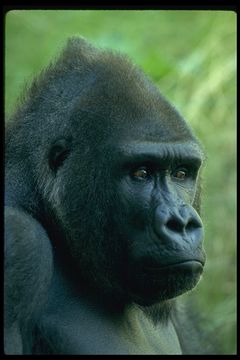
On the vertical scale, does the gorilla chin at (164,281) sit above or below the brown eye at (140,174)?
below

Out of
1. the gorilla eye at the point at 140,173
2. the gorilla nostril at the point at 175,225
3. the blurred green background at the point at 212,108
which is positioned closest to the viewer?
the gorilla nostril at the point at 175,225

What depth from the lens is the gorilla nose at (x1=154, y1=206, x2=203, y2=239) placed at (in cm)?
288

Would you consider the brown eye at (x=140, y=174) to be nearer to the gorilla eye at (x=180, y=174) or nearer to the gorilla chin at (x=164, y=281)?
the gorilla eye at (x=180, y=174)

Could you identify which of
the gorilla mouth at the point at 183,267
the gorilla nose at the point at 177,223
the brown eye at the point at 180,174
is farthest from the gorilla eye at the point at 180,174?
the gorilla mouth at the point at 183,267

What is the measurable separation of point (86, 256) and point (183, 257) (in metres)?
0.40

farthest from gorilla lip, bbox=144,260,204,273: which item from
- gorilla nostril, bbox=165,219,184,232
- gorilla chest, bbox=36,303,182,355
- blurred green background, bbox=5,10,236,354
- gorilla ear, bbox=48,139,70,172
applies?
blurred green background, bbox=5,10,236,354

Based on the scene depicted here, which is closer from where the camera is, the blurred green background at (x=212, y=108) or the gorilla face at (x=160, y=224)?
the gorilla face at (x=160, y=224)

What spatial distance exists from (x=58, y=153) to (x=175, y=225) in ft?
1.81

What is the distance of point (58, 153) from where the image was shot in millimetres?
3105

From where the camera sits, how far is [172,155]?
9.98 ft

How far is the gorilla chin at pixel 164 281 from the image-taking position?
2.90 m

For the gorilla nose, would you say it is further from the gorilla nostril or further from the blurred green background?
the blurred green background

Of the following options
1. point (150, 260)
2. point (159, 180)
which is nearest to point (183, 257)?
point (150, 260)

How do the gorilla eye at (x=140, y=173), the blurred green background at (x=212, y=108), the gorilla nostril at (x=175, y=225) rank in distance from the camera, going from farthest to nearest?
the blurred green background at (x=212, y=108) → the gorilla eye at (x=140, y=173) → the gorilla nostril at (x=175, y=225)
